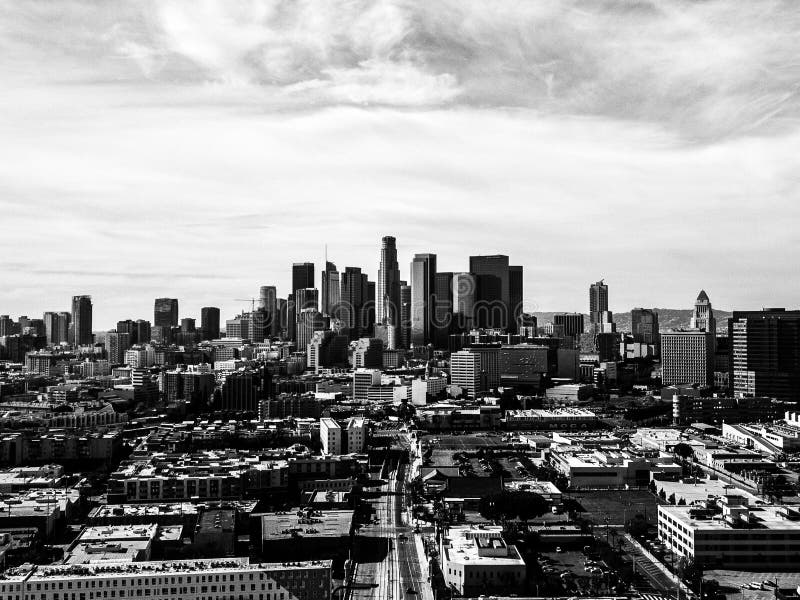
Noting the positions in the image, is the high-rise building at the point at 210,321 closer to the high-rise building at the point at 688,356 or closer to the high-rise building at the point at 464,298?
the high-rise building at the point at 464,298

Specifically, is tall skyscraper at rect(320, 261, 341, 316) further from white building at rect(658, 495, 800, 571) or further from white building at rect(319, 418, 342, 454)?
white building at rect(658, 495, 800, 571)

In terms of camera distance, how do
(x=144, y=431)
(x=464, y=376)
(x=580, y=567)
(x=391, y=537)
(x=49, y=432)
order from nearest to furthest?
(x=580, y=567)
(x=391, y=537)
(x=49, y=432)
(x=144, y=431)
(x=464, y=376)

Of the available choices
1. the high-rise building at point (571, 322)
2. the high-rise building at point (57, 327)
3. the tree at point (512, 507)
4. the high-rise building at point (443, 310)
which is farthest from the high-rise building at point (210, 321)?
the tree at point (512, 507)

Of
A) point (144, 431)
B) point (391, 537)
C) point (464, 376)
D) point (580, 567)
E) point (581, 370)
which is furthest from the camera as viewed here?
point (581, 370)

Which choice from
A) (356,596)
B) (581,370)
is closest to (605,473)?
(356,596)

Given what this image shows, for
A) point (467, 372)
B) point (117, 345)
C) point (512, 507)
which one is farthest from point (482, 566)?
point (117, 345)

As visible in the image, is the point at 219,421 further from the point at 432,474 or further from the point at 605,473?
the point at 605,473

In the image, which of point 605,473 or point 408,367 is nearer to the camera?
point 605,473
